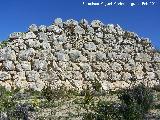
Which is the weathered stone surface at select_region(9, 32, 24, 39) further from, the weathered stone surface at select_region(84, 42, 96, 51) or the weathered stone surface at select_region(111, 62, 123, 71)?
the weathered stone surface at select_region(111, 62, 123, 71)

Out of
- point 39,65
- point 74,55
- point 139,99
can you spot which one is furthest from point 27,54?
point 139,99

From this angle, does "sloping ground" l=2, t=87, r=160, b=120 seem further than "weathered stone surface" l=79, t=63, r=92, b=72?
No

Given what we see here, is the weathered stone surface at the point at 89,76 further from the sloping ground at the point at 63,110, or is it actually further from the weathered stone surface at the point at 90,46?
the sloping ground at the point at 63,110

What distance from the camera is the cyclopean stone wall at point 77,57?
65.0 feet

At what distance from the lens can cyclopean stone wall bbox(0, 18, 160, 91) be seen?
1981 cm

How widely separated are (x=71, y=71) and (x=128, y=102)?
8.18 m

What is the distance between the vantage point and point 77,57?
20766mm

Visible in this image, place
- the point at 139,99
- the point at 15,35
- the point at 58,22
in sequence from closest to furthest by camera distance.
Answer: the point at 139,99 → the point at 15,35 → the point at 58,22

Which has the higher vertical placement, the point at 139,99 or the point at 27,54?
the point at 27,54

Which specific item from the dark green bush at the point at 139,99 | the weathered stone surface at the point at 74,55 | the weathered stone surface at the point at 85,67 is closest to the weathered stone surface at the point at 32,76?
the weathered stone surface at the point at 74,55

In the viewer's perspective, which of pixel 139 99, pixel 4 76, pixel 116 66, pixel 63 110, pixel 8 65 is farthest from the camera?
pixel 116 66

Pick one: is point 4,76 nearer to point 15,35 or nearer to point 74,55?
point 15,35

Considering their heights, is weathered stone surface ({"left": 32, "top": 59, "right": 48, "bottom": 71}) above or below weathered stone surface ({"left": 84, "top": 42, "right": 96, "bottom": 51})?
below

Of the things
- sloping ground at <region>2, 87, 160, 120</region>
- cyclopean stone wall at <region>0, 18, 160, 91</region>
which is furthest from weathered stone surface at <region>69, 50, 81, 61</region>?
sloping ground at <region>2, 87, 160, 120</region>
